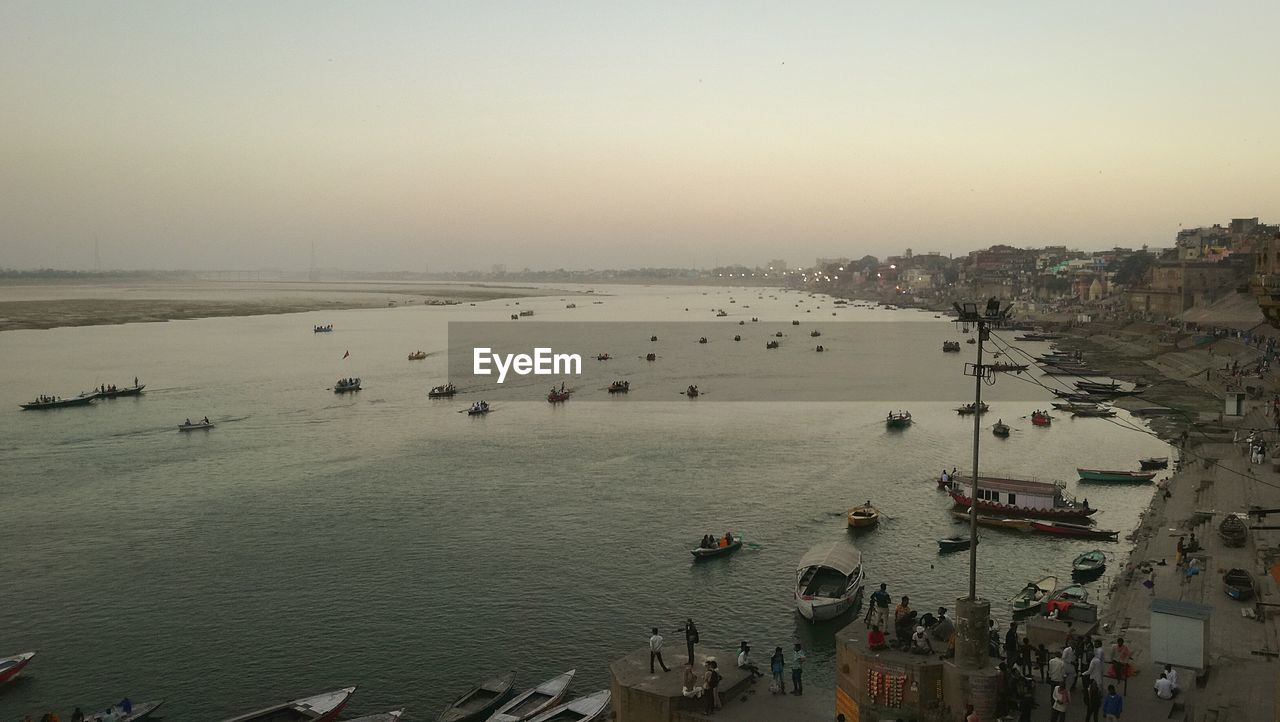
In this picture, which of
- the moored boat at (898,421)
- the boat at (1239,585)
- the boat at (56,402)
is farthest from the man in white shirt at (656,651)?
the boat at (56,402)

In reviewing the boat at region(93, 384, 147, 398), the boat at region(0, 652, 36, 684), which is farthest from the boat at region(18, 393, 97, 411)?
the boat at region(0, 652, 36, 684)

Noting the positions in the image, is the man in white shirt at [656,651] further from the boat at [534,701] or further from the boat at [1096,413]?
the boat at [1096,413]

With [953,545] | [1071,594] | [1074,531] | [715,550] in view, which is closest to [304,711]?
[715,550]

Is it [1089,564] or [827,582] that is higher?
[827,582]

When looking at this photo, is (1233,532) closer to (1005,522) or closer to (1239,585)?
(1239,585)

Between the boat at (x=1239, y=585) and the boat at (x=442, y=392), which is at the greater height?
the boat at (x=1239, y=585)

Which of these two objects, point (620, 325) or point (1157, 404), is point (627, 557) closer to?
point (1157, 404)

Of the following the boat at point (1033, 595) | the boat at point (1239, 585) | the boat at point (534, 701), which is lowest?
the boat at point (534, 701)
